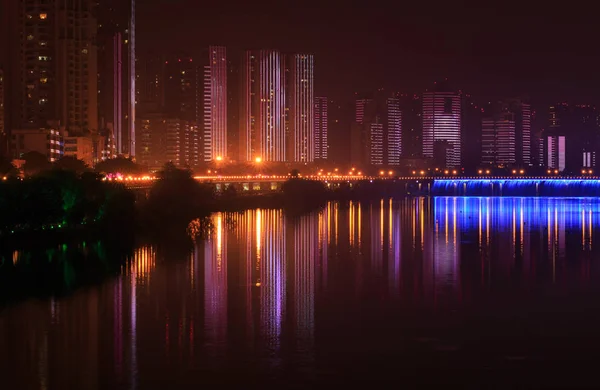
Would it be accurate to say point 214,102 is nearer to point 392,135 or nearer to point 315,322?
point 392,135

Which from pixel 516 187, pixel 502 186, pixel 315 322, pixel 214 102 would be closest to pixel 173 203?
pixel 315 322

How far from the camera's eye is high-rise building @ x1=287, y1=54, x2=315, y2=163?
56.3 m

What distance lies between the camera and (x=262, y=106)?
55031mm

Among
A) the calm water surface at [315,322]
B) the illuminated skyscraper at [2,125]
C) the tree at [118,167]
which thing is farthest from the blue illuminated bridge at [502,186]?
the calm water surface at [315,322]

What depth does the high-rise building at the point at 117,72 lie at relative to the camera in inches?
1784

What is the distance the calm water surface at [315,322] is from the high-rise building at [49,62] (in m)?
25.8

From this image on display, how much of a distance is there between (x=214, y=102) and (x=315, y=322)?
1882 inches

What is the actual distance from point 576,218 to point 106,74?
88.8 ft

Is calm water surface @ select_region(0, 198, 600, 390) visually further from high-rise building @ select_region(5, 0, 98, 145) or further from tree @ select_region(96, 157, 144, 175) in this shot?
high-rise building @ select_region(5, 0, 98, 145)

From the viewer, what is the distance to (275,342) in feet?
25.9

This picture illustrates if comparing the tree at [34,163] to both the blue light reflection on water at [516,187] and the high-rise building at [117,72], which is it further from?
the blue light reflection on water at [516,187]

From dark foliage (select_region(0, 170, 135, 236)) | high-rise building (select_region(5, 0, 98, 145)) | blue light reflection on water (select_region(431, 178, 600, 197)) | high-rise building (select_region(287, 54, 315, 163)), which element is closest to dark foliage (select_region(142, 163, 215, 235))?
dark foliage (select_region(0, 170, 135, 236))

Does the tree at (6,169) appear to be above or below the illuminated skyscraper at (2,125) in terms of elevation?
below

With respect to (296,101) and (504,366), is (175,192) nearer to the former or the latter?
(504,366)
